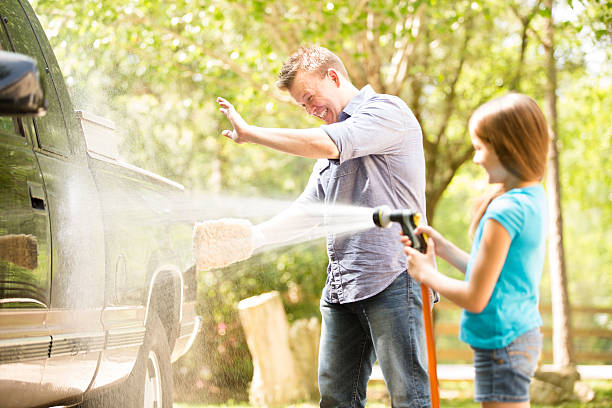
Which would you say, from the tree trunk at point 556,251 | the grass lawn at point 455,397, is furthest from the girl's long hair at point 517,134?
the tree trunk at point 556,251

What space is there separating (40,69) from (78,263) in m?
0.82

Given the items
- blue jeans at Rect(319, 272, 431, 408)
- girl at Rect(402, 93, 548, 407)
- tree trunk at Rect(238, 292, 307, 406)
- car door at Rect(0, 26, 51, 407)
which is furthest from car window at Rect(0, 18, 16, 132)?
tree trunk at Rect(238, 292, 307, 406)

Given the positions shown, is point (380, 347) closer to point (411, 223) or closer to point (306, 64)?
point (411, 223)

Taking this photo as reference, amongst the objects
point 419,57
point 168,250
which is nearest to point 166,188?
point 168,250

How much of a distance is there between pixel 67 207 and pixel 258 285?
703 centimetres

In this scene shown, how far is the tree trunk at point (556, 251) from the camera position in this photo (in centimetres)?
873

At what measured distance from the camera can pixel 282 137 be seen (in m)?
2.79

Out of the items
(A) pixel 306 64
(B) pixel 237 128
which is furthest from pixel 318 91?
(B) pixel 237 128

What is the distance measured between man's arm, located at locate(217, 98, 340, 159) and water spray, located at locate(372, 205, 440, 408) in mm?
346

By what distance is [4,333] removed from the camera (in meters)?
2.59

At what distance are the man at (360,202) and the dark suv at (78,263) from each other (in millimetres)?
798

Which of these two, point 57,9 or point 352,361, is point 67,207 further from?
point 57,9

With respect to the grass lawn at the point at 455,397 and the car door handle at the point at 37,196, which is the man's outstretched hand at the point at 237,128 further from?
the grass lawn at the point at 455,397

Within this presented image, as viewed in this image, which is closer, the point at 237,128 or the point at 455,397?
the point at 237,128
